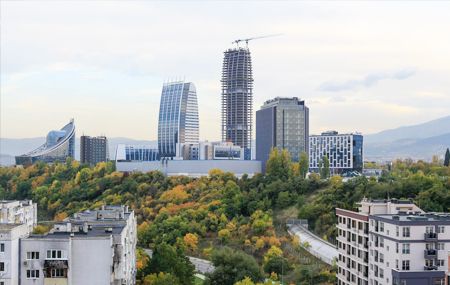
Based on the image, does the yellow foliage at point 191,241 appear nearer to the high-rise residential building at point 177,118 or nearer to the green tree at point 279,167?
the green tree at point 279,167

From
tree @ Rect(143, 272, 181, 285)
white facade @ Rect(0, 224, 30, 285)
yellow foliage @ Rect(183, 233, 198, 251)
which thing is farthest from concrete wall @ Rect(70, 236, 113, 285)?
yellow foliage @ Rect(183, 233, 198, 251)

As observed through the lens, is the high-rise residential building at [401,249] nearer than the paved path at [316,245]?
Yes

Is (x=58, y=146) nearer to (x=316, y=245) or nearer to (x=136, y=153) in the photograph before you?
(x=136, y=153)

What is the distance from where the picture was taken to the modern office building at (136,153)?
113m

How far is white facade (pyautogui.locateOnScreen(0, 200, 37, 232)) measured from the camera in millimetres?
36322

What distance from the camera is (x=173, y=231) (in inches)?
1759

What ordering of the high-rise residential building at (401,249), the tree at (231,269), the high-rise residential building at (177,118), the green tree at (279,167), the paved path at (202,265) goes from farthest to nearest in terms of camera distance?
the high-rise residential building at (177,118)
the green tree at (279,167)
the paved path at (202,265)
the tree at (231,269)
the high-rise residential building at (401,249)

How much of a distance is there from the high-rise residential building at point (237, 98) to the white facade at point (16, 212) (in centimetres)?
7223

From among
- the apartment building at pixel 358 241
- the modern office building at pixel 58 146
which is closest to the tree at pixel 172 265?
the apartment building at pixel 358 241

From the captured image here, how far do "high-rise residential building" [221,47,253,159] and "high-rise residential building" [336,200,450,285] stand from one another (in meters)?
86.2

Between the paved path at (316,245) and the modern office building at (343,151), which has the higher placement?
the modern office building at (343,151)

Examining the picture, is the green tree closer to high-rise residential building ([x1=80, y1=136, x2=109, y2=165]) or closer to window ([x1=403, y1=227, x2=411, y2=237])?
window ([x1=403, y1=227, x2=411, y2=237])

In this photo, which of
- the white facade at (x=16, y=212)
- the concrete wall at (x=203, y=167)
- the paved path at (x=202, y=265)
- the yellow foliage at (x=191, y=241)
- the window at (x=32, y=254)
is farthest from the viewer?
the concrete wall at (x=203, y=167)

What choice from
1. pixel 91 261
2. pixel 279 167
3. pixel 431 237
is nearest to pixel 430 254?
pixel 431 237
